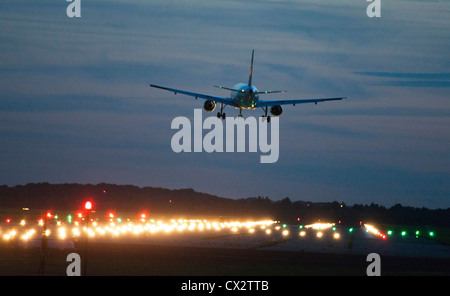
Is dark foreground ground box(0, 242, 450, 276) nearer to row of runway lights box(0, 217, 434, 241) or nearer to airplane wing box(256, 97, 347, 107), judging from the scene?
row of runway lights box(0, 217, 434, 241)

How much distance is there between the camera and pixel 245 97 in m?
78.4

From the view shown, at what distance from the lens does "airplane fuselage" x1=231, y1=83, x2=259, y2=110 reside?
78.3 m

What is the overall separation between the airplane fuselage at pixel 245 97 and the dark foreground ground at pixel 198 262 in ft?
84.9

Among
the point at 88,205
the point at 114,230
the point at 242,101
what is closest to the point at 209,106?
the point at 242,101

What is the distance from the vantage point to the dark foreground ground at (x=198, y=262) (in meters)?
38.5

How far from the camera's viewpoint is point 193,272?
3859cm

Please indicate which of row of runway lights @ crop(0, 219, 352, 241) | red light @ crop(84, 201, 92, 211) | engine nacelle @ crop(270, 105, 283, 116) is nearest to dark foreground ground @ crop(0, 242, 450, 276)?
red light @ crop(84, 201, 92, 211)

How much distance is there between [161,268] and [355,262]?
16058 millimetres

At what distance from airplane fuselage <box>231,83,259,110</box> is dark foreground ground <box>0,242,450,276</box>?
2589 centimetres

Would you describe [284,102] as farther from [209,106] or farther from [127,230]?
[127,230]

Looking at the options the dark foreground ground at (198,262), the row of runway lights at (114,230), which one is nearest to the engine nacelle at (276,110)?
the row of runway lights at (114,230)

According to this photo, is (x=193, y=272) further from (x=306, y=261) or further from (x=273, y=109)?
(x=273, y=109)
